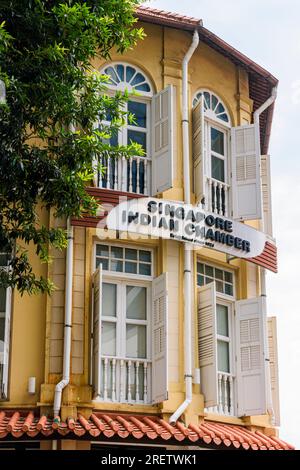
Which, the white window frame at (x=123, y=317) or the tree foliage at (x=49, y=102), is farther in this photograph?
the white window frame at (x=123, y=317)

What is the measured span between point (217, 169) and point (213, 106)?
114 centimetres

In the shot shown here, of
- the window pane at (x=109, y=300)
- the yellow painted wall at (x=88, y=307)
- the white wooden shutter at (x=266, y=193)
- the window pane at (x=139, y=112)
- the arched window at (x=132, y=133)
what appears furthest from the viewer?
the white wooden shutter at (x=266, y=193)

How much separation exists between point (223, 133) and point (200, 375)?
4511 millimetres

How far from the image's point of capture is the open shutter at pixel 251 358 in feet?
51.2

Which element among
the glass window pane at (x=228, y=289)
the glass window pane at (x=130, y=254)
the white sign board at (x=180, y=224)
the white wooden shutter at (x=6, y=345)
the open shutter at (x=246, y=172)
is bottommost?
the white wooden shutter at (x=6, y=345)

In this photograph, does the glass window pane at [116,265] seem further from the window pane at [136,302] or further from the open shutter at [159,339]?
the open shutter at [159,339]

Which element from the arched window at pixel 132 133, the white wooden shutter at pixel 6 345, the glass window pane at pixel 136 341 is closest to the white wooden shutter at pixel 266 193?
the arched window at pixel 132 133

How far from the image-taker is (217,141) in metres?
17.2

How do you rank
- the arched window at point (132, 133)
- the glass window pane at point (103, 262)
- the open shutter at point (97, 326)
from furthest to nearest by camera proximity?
the arched window at point (132, 133)
the glass window pane at point (103, 262)
the open shutter at point (97, 326)

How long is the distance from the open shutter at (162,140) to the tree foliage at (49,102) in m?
3.12

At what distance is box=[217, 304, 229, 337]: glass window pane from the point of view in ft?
53.2

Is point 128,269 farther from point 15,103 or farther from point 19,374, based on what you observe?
point 15,103

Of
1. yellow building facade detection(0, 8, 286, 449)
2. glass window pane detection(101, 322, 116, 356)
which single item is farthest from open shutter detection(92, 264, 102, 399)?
glass window pane detection(101, 322, 116, 356)

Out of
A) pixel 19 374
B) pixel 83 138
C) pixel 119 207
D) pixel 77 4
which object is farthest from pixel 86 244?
pixel 77 4
